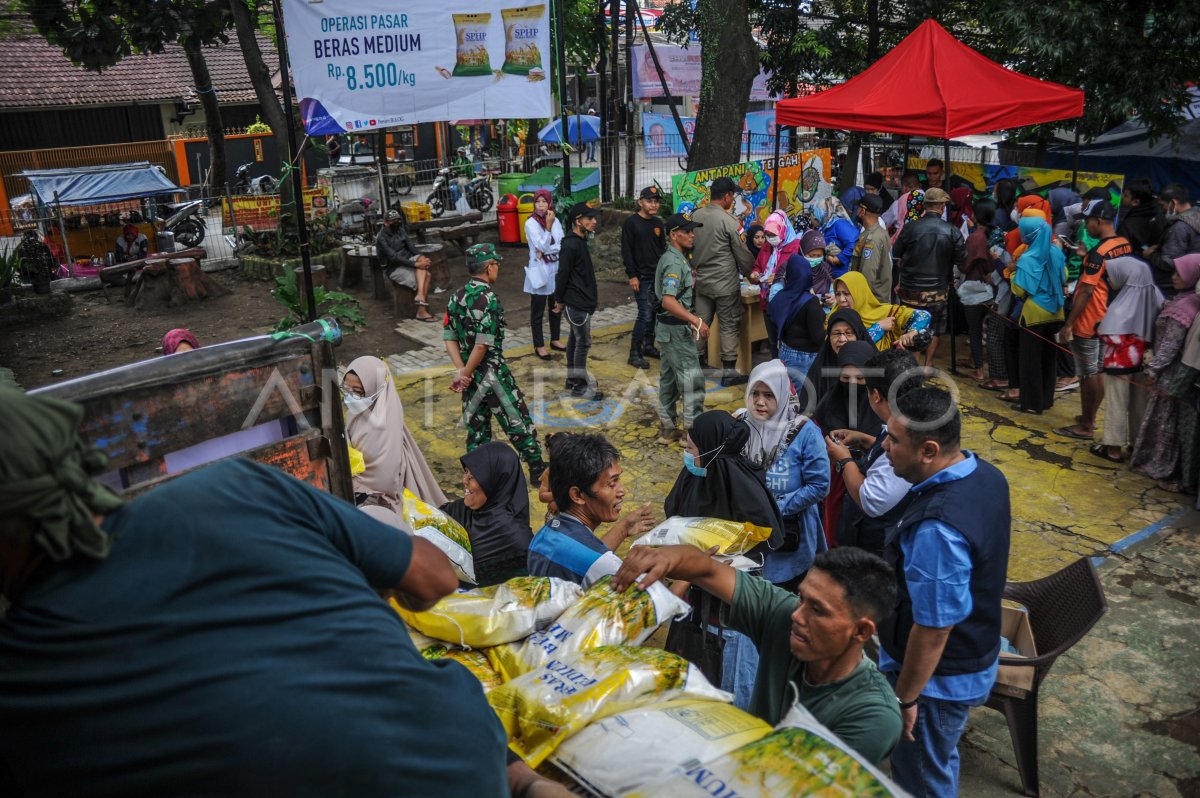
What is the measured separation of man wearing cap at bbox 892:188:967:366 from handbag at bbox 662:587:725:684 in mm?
5653

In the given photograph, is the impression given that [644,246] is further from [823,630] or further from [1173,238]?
[823,630]

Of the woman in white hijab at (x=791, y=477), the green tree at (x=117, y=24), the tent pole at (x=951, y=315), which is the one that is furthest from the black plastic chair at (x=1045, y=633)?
the green tree at (x=117, y=24)

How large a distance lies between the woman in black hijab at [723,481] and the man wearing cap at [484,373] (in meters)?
2.44

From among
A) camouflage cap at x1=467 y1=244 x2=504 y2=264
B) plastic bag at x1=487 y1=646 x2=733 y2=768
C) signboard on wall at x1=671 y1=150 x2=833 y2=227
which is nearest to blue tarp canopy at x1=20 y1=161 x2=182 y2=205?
signboard on wall at x1=671 y1=150 x2=833 y2=227

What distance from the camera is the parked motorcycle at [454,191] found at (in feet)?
57.5

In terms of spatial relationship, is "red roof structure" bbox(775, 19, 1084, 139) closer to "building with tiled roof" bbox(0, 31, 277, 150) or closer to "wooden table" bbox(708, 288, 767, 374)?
"wooden table" bbox(708, 288, 767, 374)

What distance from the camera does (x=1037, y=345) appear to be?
744cm

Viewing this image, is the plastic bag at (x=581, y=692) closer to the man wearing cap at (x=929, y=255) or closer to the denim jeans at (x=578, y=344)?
the denim jeans at (x=578, y=344)

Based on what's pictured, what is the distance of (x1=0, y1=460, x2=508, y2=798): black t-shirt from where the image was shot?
1193 mm

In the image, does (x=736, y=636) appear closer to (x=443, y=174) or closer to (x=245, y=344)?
(x=245, y=344)

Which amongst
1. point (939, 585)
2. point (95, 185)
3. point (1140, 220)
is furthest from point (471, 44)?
point (95, 185)

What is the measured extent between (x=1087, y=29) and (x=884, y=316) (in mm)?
6753

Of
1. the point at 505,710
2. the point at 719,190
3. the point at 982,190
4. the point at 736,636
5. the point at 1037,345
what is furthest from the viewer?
the point at 982,190

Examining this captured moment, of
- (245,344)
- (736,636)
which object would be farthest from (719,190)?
(245,344)
